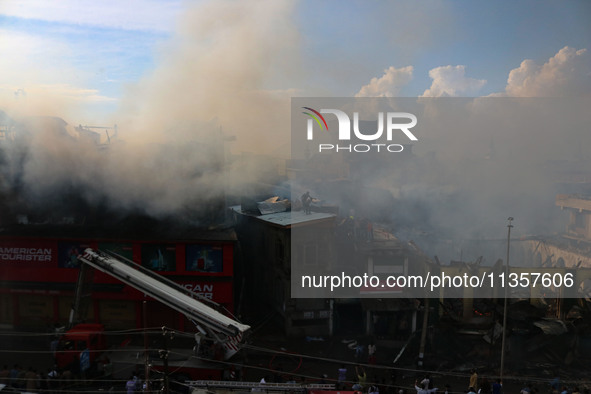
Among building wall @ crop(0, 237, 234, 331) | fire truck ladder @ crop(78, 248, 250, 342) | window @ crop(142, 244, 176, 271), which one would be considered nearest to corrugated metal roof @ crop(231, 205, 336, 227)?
building wall @ crop(0, 237, 234, 331)

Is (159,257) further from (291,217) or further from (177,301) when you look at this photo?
(291,217)

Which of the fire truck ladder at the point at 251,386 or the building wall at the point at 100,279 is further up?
the building wall at the point at 100,279

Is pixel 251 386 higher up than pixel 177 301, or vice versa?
pixel 177 301

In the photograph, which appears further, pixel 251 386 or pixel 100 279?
pixel 100 279

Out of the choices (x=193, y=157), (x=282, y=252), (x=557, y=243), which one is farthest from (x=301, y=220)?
(x=557, y=243)

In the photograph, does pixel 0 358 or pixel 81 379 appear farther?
pixel 0 358

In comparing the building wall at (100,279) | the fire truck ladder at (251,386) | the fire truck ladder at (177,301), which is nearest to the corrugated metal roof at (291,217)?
the building wall at (100,279)

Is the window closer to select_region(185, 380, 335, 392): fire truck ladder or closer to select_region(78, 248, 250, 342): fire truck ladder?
select_region(78, 248, 250, 342): fire truck ladder

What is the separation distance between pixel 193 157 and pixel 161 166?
150 cm

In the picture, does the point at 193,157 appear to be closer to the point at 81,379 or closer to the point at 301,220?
the point at 301,220

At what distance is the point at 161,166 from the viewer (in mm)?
20547

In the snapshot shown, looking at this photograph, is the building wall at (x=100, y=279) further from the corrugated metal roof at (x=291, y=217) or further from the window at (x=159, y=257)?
the corrugated metal roof at (x=291, y=217)

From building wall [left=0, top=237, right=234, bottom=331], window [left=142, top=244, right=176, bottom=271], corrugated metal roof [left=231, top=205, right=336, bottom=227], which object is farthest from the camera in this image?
corrugated metal roof [left=231, top=205, right=336, bottom=227]

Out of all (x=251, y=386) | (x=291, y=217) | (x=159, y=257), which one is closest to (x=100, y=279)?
(x=159, y=257)
